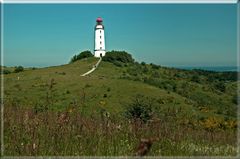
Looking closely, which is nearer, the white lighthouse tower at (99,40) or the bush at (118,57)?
the bush at (118,57)

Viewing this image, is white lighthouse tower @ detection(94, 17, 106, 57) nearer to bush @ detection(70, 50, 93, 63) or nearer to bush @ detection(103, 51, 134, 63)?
bush @ detection(70, 50, 93, 63)

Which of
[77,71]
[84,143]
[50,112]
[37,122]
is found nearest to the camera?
[84,143]

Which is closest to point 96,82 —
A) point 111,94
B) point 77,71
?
point 111,94

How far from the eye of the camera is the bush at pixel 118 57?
293ft

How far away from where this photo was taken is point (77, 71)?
259 feet

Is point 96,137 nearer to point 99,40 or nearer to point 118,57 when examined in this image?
point 118,57

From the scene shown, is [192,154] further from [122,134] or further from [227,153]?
[122,134]

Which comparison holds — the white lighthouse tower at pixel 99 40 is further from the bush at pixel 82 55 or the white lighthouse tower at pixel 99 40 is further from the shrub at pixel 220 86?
the shrub at pixel 220 86

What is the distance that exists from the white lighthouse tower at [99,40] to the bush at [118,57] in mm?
3554

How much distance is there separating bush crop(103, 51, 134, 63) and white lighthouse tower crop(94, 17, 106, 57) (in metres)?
3.55

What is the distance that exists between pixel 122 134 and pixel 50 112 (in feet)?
4.52

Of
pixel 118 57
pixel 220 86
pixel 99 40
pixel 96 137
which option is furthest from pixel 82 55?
pixel 96 137

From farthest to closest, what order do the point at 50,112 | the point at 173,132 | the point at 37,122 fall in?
the point at 50,112, the point at 173,132, the point at 37,122

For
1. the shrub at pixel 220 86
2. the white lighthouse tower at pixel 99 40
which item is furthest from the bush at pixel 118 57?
the shrub at pixel 220 86
